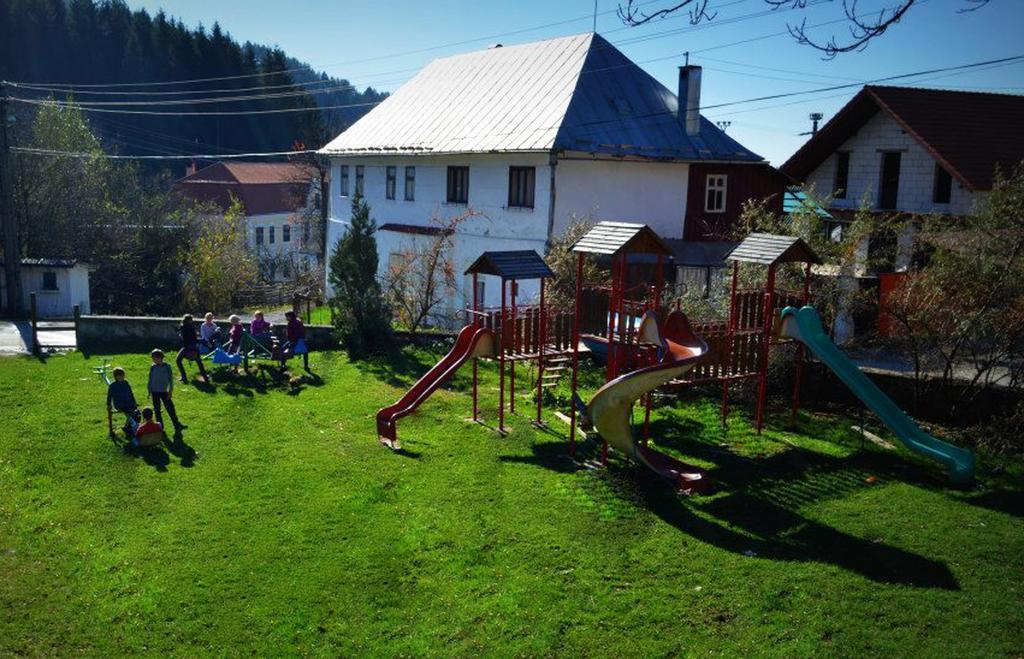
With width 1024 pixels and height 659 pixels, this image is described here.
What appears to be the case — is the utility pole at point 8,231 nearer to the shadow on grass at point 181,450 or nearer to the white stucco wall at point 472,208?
the white stucco wall at point 472,208

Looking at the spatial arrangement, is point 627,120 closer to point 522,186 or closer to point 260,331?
point 522,186

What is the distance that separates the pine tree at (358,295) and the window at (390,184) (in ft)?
39.5

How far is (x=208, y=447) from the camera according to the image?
1346cm

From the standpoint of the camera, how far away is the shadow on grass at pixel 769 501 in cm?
970

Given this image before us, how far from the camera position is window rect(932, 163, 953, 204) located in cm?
2769

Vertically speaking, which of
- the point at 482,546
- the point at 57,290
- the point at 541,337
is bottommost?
the point at 482,546

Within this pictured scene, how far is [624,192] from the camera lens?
26.5 m

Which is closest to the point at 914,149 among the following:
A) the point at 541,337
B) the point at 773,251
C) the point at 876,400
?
the point at 773,251

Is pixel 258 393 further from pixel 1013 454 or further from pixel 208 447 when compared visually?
pixel 1013 454

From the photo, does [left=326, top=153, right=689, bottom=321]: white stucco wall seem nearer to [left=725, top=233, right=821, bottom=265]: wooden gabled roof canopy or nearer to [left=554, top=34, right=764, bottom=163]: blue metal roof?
[left=554, top=34, right=764, bottom=163]: blue metal roof

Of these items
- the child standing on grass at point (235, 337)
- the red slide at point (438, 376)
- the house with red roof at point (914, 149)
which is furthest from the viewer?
the house with red roof at point (914, 149)

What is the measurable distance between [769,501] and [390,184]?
24.2m

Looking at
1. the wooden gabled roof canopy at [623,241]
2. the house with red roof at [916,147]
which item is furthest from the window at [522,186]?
the wooden gabled roof canopy at [623,241]

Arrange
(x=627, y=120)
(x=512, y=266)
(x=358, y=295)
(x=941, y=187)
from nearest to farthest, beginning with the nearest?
1. (x=512, y=266)
2. (x=358, y=295)
3. (x=627, y=120)
4. (x=941, y=187)
